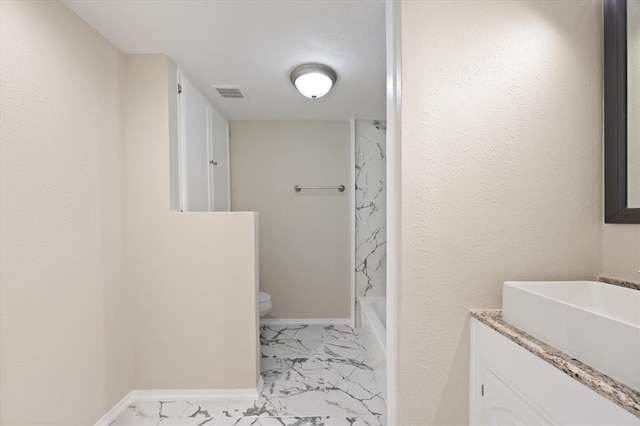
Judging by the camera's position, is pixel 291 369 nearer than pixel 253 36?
No

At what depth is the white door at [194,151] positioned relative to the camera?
1985 mm

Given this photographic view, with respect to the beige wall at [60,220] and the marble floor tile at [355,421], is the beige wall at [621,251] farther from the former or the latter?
the beige wall at [60,220]

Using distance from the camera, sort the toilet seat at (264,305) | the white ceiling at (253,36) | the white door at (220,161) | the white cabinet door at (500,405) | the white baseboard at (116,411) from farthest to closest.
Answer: the white door at (220,161) < the toilet seat at (264,305) < the white baseboard at (116,411) < the white ceiling at (253,36) < the white cabinet door at (500,405)

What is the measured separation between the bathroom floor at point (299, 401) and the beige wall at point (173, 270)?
0.49 feet

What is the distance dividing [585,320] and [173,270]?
190cm

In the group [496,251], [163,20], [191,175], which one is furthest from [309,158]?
[496,251]

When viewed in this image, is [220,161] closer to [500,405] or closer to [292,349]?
[292,349]

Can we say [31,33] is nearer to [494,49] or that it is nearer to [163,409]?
[494,49]

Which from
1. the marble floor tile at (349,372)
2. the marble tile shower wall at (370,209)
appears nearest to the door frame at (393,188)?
the marble floor tile at (349,372)

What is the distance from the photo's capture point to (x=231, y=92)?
2334 mm

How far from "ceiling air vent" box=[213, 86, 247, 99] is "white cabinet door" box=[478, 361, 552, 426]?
2.29 m

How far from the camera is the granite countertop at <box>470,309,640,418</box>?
624 mm

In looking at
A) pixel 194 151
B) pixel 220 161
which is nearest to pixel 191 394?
pixel 194 151

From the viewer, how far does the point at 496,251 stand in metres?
1.14
